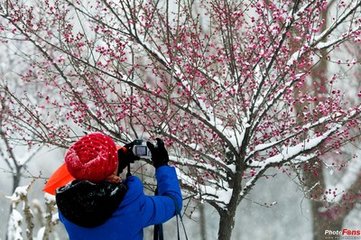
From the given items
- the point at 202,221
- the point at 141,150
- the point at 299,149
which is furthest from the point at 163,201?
the point at 202,221

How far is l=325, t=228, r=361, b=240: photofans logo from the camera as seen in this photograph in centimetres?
1084

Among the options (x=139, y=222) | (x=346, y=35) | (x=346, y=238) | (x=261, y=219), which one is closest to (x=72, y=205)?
(x=139, y=222)

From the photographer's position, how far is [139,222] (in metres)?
2.29

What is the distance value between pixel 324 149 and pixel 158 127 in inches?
78.3

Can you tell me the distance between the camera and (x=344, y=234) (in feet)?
35.9

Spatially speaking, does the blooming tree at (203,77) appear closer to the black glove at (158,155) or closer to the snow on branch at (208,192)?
the snow on branch at (208,192)

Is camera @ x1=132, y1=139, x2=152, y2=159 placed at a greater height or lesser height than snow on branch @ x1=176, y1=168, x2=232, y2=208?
lesser

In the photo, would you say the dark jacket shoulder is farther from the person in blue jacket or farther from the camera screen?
the camera screen

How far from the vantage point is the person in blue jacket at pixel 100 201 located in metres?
2.18

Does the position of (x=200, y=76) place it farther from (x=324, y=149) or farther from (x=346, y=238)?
(x=346, y=238)

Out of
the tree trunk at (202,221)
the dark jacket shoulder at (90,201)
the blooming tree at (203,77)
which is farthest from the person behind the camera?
the tree trunk at (202,221)

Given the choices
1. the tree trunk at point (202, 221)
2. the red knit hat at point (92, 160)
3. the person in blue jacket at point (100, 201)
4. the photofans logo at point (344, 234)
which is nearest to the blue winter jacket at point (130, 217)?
the person in blue jacket at point (100, 201)

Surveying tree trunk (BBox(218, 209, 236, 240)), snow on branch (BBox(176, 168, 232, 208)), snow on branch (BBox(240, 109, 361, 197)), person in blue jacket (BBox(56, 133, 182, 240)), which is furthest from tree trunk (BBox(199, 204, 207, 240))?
person in blue jacket (BBox(56, 133, 182, 240))

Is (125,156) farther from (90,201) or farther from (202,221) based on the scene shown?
(202,221)
